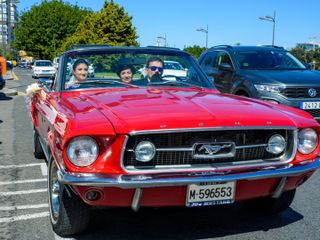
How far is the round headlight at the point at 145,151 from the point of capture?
3168 millimetres

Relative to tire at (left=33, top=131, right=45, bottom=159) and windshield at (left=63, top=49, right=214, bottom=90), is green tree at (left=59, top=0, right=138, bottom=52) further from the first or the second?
windshield at (left=63, top=49, right=214, bottom=90)

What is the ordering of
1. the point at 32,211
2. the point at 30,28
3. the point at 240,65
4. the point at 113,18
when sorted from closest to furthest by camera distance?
the point at 32,211 → the point at 240,65 → the point at 113,18 → the point at 30,28

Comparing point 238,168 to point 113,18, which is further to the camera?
point 113,18

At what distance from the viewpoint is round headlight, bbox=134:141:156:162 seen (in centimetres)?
317

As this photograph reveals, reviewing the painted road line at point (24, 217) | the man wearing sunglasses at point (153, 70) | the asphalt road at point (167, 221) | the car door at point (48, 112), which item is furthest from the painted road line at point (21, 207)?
the man wearing sunglasses at point (153, 70)

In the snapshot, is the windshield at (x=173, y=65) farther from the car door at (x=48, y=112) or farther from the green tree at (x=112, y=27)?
the green tree at (x=112, y=27)

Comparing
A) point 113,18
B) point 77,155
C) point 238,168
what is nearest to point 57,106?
point 77,155

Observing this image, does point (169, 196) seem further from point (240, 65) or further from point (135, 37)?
point (135, 37)

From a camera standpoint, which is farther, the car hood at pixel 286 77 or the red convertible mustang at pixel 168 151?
the car hood at pixel 286 77

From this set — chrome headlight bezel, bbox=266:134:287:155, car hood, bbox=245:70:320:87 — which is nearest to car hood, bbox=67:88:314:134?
chrome headlight bezel, bbox=266:134:287:155

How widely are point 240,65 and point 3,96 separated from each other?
1083 centimetres

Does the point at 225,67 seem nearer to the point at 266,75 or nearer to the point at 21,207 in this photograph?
the point at 266,75

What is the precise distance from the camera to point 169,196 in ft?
10.5

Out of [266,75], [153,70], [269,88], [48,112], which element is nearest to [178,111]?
[48,112]
